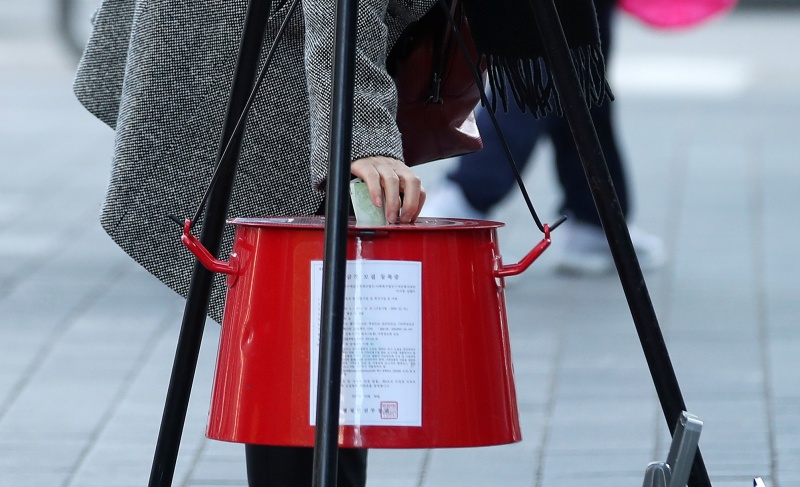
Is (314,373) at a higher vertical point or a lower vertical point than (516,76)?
lower

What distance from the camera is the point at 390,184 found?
179 centimetres

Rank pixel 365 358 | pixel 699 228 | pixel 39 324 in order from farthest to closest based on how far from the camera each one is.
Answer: pixel 699 228 < pixel 39 324 < pixel 365 358

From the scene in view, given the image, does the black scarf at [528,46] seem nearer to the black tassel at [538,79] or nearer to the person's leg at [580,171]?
the black tassel at [538,79]

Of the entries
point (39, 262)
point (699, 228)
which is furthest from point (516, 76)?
point (699, 228)

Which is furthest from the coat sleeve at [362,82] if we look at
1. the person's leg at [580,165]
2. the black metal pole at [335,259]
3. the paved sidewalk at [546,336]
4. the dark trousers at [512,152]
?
the person's leg at [580,165]

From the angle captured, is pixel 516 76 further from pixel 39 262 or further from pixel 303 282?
pixel 39 262

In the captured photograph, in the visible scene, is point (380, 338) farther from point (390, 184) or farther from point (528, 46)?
point (528, 46)

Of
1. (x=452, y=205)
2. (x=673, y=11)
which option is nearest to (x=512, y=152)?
(x=452, y=205)

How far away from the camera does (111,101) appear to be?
7.81 ft

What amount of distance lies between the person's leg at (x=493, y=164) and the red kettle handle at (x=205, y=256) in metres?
2.93

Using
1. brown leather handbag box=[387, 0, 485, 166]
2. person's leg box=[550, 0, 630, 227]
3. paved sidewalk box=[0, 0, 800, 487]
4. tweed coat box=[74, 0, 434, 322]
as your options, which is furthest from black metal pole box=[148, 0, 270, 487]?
person's leg box=[550, 0, 630, 227]

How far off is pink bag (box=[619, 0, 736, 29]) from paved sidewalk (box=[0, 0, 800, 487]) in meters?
0.87

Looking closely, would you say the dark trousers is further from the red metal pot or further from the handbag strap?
the red metal pot

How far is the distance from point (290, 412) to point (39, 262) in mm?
3479
